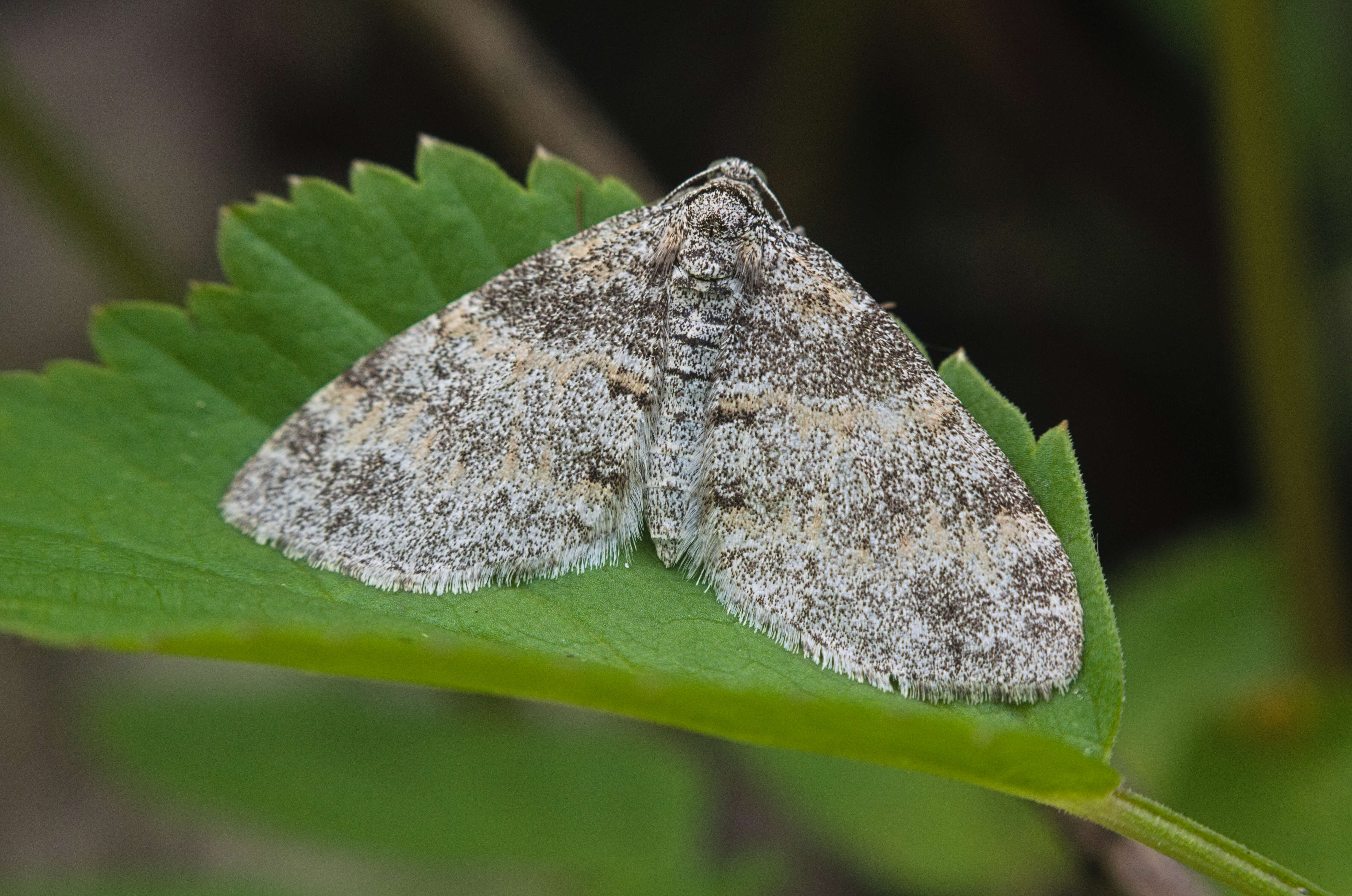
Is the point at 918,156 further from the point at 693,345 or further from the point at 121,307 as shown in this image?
the point at 121,307

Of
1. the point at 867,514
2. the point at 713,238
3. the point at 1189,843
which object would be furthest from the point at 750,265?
the point at 1189,843

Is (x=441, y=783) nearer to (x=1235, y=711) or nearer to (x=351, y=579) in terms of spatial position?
(x=351, y=579)

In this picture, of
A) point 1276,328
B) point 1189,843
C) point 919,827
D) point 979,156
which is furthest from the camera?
point 979,156

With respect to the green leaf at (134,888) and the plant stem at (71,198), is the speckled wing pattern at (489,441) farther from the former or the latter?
the green leaf at (134,888)

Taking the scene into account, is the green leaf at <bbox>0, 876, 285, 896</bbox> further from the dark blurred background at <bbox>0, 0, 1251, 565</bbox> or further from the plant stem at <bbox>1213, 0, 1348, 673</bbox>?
the plant stem at <bbox>1213, 0, 1348, 673</bbox>

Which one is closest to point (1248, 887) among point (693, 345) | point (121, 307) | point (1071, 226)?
point (693, 345)

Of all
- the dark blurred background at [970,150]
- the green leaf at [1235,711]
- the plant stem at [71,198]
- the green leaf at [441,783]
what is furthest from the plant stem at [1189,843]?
the plant stem at [71,198]
